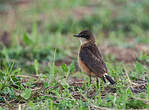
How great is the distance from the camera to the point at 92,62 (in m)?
5.88

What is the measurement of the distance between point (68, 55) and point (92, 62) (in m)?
3.20

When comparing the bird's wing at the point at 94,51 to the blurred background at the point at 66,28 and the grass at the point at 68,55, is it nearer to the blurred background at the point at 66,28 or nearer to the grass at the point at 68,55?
the grass at the point at 68,55

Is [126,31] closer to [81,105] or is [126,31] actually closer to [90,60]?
[90,60]

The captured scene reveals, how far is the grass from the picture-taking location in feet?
16.4

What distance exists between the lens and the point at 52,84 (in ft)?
18.3

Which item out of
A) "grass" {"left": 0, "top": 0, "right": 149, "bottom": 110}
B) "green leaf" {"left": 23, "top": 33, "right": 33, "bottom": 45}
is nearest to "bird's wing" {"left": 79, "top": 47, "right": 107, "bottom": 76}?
"grass" {"left": 0, "top": 0, "right": 149, "bottom": 110}

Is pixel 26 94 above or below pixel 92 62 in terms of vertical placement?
below

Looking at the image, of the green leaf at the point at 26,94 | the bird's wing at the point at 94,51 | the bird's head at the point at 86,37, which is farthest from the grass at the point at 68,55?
the bird's head at the point at 86,37

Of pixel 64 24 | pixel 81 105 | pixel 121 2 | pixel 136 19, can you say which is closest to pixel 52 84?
pixel 81 105

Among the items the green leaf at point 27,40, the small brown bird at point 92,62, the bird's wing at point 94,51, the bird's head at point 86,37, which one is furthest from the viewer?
the green leaf at point 27,40

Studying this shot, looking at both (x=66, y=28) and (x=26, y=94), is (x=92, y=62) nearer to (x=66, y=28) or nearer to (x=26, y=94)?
(x=26, y=94)

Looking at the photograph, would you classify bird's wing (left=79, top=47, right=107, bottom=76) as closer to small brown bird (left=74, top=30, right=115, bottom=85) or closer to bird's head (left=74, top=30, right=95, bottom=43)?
small brown bird (left=74, top=30, right=115, bottom=85)

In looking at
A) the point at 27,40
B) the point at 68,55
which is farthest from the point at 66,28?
the point at 27,40

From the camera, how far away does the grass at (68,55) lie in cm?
Result: 499
